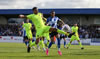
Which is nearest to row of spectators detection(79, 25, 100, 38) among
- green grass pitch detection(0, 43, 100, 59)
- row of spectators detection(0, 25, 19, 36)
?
row of spectators detection(0, 25, 19, 36)

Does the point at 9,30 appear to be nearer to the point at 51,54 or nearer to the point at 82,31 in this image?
the point at 82,31

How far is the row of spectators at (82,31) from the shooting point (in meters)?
44.1

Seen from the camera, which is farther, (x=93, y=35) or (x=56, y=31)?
(x=93, y=35)

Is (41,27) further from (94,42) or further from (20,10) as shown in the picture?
(20,10)

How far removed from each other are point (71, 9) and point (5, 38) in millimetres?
17488

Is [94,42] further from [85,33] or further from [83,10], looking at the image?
[83,10]

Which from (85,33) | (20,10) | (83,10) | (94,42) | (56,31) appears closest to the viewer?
(56,31)

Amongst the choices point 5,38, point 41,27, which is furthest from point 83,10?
point 41,27

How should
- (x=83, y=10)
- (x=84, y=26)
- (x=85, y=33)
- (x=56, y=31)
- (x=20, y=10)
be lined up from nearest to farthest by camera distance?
(x=56, y=31)
(x=85, y=33)
(x=84, y=26)
(x=83, y=10)
(x=20, y=10)

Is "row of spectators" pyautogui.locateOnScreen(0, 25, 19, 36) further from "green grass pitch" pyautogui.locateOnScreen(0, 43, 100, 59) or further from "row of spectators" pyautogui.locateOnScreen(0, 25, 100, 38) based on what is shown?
"green grass pitch" pyautogui.locateOnScreen(0, 43, 100, 59)

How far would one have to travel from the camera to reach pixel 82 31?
4569 centimetres

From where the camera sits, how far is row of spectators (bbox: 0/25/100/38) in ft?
145

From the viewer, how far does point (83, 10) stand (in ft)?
178

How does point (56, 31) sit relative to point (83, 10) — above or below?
above
